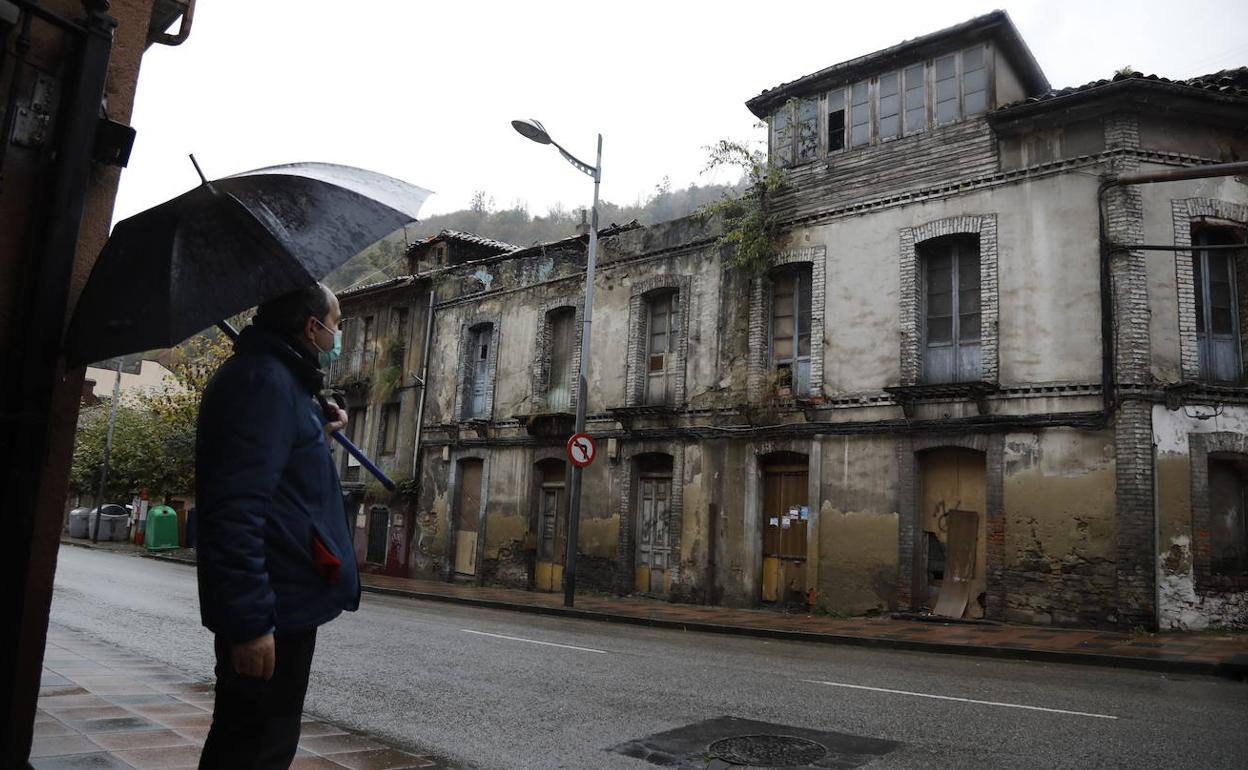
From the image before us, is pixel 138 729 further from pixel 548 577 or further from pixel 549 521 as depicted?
pixel 549 521

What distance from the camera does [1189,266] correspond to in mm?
13648

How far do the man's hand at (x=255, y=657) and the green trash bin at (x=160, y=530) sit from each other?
32.2m

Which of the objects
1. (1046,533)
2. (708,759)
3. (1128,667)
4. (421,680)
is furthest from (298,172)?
(1046,533)

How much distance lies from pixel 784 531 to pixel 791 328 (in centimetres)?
390

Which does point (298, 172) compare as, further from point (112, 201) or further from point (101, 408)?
point (101, 408)

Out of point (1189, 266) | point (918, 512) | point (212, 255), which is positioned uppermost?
point (1189, 266)

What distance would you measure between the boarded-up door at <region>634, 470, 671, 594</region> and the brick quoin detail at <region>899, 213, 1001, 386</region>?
5.85 meters

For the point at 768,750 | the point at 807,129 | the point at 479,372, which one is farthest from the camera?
the point at 479,372

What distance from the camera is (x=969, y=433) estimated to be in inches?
572

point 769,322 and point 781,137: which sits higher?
point 781,137

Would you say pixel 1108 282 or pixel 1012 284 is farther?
pixel 1012 284

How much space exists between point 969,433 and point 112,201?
1340 cm

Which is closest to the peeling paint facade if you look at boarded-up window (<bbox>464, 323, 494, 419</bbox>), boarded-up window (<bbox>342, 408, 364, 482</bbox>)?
boarded-up window (<bbox>464, 323, 494, 419</bbox>)

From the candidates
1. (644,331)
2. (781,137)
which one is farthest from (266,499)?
(644,331)
